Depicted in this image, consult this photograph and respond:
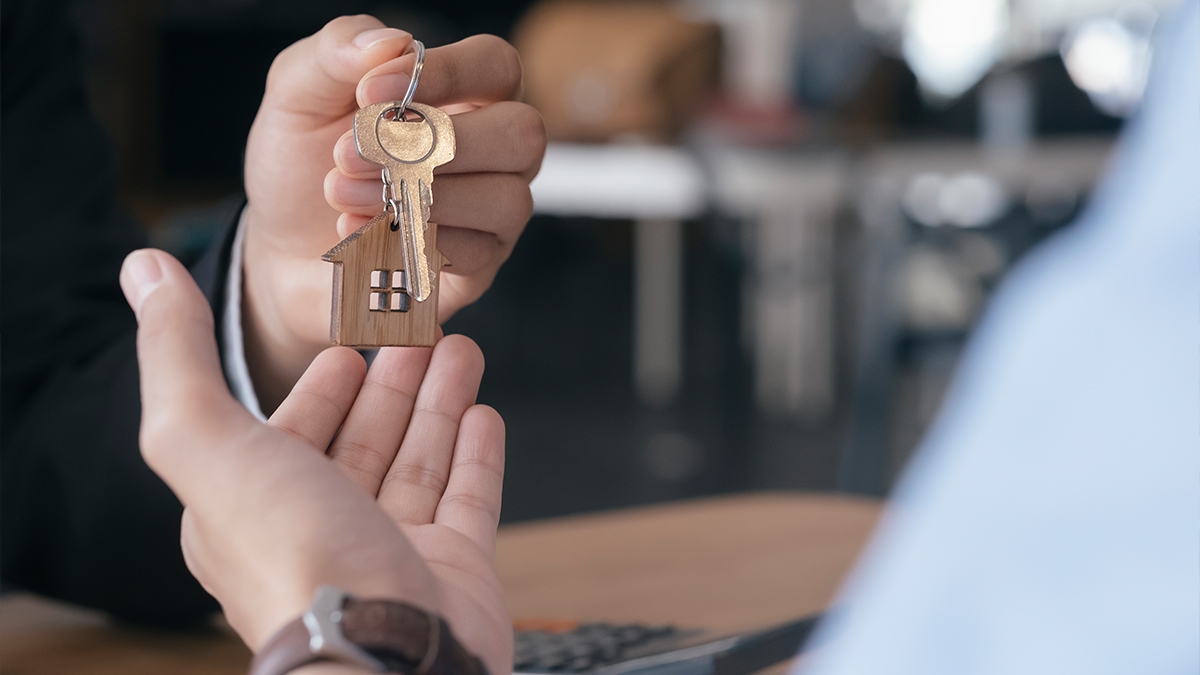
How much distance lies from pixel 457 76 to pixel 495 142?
0.03 metres

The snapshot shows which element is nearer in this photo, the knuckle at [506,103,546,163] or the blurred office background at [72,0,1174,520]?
the knuckle at [506,103,546,163]

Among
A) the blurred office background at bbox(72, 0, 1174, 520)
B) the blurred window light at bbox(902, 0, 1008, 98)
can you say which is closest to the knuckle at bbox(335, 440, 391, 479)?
the blurred office background at bbox(72, 0, 1174, 520)

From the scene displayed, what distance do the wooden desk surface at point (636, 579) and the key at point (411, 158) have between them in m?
0.15

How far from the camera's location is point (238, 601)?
326 millimetres

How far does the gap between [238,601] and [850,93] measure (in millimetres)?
3001

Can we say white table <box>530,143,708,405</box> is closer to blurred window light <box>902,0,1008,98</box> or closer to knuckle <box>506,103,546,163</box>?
blurred window light <box>902,0,1008,98</box>

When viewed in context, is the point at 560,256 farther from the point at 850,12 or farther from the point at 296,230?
the point at 296,230

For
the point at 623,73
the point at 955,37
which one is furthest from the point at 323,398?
the point at 955,37

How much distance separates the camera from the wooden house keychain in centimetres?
37

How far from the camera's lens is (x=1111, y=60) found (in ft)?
8.43

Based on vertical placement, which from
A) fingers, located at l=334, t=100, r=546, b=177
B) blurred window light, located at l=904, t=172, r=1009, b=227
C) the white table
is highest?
the white table

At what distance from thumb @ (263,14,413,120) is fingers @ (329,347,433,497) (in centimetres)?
10

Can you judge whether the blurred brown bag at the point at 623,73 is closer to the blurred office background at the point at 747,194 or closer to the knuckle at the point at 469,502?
the blurred office background at the point at 747,194

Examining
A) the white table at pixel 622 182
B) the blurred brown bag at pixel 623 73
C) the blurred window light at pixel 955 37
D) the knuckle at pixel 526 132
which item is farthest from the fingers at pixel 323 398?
the blurred window light at pixel 955 37
